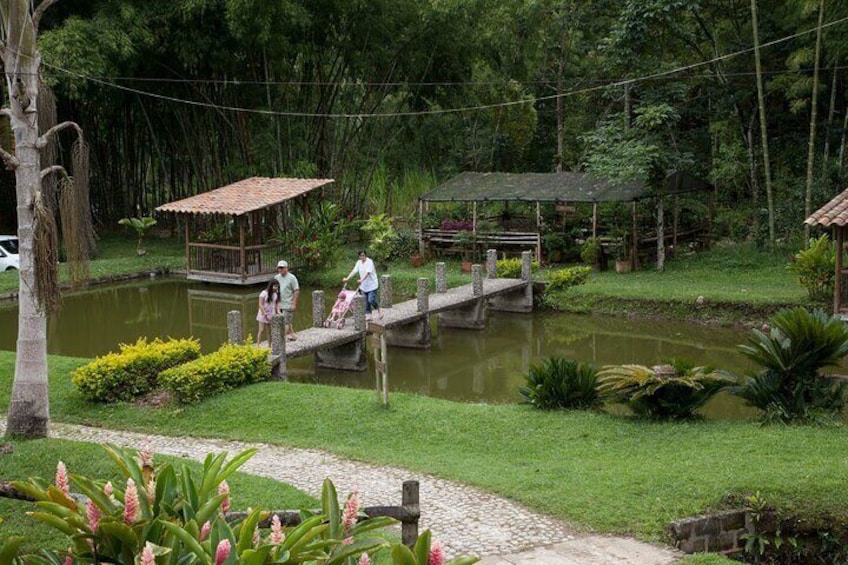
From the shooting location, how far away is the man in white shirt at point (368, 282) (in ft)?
57.9

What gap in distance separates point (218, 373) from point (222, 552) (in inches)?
369

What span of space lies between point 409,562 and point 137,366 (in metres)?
10.1

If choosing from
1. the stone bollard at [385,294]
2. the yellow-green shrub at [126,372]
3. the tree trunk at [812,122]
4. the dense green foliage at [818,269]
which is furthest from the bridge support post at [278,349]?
the tree trunk at [812,122]

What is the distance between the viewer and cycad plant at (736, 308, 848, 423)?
437 inches

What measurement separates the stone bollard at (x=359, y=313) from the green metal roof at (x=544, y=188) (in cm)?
939

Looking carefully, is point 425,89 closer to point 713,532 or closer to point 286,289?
point 286,289

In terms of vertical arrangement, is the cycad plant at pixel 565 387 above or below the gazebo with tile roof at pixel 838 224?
below

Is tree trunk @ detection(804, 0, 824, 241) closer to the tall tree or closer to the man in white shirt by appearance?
the man in white shirt

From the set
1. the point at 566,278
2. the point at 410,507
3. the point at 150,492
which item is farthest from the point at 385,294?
the point at 150,492

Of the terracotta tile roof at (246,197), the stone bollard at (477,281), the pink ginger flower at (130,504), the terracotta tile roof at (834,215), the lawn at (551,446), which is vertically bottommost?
→ the lawn at (551,446)

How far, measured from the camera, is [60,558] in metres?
4.45

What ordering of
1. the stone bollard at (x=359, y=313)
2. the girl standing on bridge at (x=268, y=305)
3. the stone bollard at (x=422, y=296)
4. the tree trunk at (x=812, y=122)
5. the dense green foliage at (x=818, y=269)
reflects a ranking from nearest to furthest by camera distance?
1. the girl standing on bridge at (x=268, y=305)
2. the stone bollard at (x=359, y=313)
3. the stone bollard at (x=422, y=296)
4. the dense green foliage at (x=818, y=269)
5. the tree trunk at (x=812, y=122)

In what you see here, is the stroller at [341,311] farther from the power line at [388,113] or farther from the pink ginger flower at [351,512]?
the pink ginger flower at [351,512]

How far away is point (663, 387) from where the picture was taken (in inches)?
450
